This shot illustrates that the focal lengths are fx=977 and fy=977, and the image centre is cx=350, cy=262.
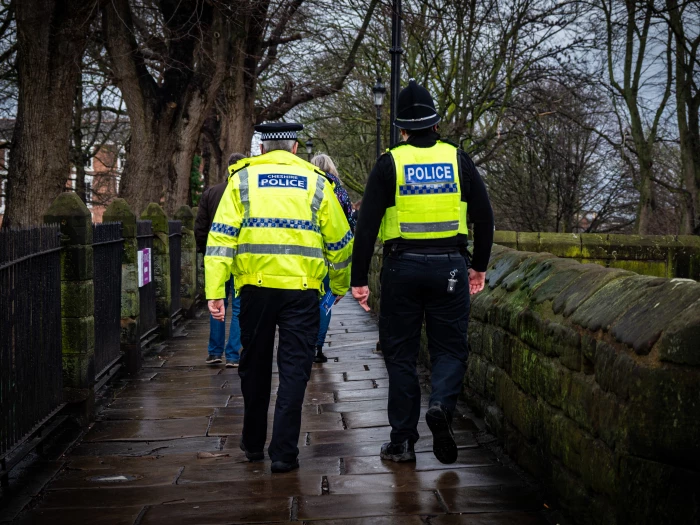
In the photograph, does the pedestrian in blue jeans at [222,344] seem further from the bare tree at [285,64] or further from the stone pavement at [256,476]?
the bare tree at [285,64]

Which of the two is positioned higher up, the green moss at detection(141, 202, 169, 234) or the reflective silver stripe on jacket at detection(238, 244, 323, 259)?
the green moss at detection(141, 202, 169, 234)

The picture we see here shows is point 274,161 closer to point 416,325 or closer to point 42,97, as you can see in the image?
point 416,325

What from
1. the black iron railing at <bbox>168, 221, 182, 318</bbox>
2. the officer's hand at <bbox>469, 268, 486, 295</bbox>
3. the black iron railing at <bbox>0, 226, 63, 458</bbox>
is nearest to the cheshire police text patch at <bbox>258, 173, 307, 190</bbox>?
the officer's hand at <bbox>469, 268, 486, 295</bbox>

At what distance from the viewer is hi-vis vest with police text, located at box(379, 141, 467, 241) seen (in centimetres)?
529

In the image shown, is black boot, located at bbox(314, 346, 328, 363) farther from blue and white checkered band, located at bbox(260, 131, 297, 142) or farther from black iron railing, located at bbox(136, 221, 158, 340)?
blue and white checkered band, located at bbox(260, 131, 297, 142)

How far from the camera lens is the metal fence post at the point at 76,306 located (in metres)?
6.62

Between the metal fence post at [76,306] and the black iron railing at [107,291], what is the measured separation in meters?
0.55

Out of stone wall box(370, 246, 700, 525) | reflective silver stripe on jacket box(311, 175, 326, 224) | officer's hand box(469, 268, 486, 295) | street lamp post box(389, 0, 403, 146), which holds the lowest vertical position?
stone wall box(370, 246, 700, 525)

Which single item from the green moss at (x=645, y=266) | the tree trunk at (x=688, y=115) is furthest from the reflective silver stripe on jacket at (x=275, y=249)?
the tree trunk at (x=688, y=115)

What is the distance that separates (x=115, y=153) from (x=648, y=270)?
77.2ft

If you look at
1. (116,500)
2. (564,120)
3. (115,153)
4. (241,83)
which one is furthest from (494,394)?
(115,153)

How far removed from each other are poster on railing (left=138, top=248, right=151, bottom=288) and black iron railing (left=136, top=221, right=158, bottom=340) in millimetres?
76

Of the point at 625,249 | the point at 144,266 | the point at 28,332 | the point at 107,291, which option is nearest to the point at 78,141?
the point at 625,249

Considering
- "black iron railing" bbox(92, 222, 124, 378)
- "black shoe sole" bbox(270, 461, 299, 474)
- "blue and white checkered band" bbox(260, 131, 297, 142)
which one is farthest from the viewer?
"black iron railing" bbox(92, 222, 124, 378)
